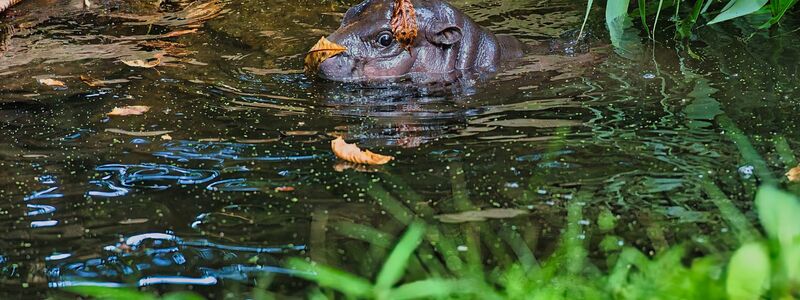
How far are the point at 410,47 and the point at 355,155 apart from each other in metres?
2.05

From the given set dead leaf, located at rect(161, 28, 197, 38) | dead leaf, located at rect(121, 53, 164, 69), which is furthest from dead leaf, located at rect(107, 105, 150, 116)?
dead leaf, located at rect(161, 28, 197, 38)

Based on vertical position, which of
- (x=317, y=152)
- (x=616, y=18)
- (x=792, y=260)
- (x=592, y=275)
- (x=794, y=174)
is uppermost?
(x=792, y=260)

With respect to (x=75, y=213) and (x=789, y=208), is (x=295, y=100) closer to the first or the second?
(x=75, y=213)

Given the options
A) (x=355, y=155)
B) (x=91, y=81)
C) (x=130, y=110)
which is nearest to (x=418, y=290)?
(x=355, y=155)

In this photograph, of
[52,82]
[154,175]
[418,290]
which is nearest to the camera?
[418,290]

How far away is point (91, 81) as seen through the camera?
19.2ft

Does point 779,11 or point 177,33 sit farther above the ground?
point 779,11

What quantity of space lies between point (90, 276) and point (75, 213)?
→ 0.61m

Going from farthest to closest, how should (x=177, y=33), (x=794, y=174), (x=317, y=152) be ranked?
(x=177, y=33) → (x=317, y=152) → (x=794, y=174)

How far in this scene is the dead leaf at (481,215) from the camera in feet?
11.7

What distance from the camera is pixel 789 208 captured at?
232 centimetres

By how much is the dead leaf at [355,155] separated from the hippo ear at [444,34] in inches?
76.1

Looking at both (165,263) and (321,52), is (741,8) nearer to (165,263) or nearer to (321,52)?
(321,52)

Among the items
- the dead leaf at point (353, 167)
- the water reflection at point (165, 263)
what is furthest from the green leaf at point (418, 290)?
the dead leaf at point (353, 167)
